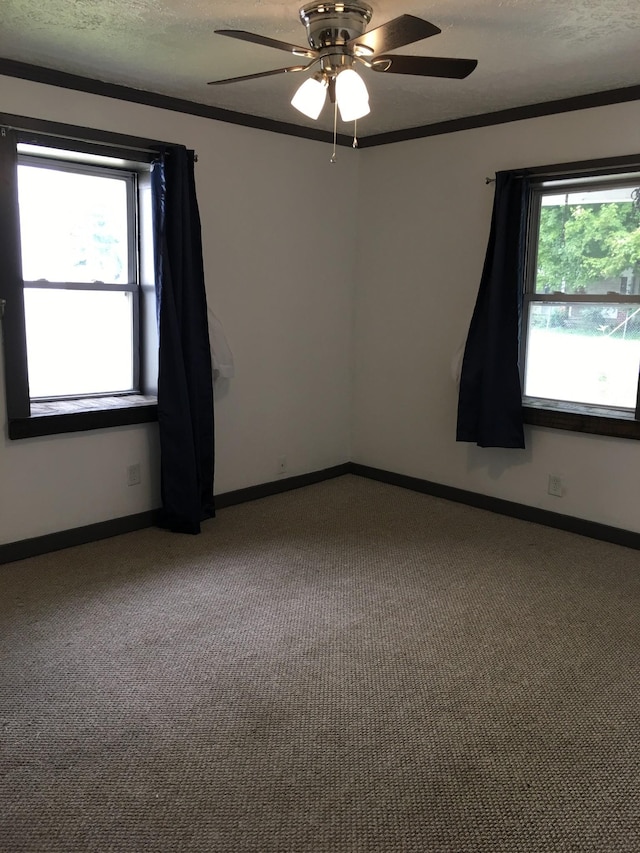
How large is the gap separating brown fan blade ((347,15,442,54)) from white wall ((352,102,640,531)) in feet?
6.43

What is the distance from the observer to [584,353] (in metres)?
4.09

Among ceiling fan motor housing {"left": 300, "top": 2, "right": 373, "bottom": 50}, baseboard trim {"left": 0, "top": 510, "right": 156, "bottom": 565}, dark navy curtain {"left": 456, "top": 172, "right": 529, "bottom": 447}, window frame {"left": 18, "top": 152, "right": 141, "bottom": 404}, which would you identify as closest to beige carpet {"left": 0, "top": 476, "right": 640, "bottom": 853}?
baseboard trim {"left": 0, "top": 510, "right": 156, "bottom": 565}

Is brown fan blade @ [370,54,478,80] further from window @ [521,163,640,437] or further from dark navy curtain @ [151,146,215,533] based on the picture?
window @ [521,163,640,437]

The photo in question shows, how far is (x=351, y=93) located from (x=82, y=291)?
6.82 feet

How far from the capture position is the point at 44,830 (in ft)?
6.06

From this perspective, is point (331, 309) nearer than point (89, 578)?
No

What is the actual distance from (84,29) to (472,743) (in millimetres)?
3185

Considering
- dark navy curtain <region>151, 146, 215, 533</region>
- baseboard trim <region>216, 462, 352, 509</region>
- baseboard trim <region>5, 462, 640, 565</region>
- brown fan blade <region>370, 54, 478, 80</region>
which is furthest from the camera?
baseboard trim <region>216, 462, 352, 509</region>

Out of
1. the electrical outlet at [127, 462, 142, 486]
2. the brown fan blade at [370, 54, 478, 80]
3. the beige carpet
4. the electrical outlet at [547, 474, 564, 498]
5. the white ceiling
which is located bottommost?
the beige carpet

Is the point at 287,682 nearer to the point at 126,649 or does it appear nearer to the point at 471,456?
the point at 126,649

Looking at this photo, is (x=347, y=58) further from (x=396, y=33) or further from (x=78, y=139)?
(x=78, y=139)

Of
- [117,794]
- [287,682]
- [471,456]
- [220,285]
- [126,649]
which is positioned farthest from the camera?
[471,456]

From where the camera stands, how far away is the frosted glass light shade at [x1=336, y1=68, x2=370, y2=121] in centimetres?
250

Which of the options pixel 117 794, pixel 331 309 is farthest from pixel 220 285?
pixel 117 794
